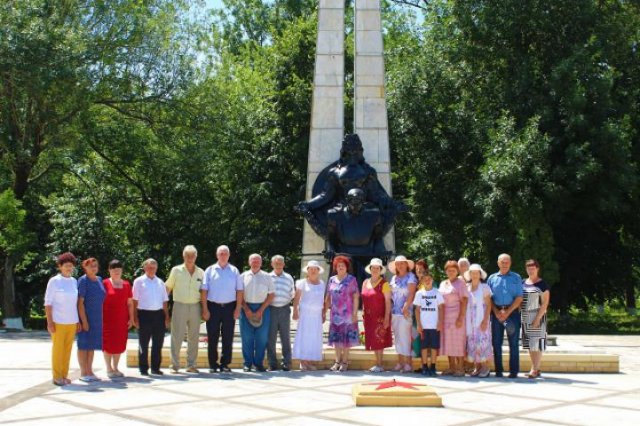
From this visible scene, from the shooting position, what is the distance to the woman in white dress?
9.99 metres

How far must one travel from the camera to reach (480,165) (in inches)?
831

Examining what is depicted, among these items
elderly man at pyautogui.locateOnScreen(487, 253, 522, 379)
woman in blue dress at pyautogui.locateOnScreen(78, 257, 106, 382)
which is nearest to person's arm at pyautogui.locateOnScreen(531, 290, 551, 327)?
elderly man at pyautogui.locateOnScreen(487, 253, 522, 379)

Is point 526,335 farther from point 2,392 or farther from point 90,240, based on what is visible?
point 90,240

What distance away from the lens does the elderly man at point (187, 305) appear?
984cm

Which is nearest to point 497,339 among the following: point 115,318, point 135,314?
point 135,314

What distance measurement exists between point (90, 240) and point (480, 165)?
11.3 meters

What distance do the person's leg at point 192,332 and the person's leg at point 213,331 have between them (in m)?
0.14

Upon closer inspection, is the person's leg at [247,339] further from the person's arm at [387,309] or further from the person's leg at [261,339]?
the person's arm at [387,309]

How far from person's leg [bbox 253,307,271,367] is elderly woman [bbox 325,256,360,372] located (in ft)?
2.42

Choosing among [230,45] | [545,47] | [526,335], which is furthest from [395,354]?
[230,45]

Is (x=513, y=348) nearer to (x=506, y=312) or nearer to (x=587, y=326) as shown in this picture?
(x=506, y=312)

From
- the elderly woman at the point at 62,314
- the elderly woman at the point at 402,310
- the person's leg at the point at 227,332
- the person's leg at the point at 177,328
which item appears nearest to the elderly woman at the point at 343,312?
the elderly woman at the point at 402,310

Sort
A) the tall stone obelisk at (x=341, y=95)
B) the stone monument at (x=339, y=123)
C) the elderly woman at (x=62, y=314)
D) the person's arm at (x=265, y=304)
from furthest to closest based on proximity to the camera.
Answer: the tall stone obelisk at (x=341, y=95) < the stone monument at (x=339, y=123) < the person's arm at (x=265, y=304) < the elderly woman at (x=62, y=314)

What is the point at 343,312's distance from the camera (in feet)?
32.9
